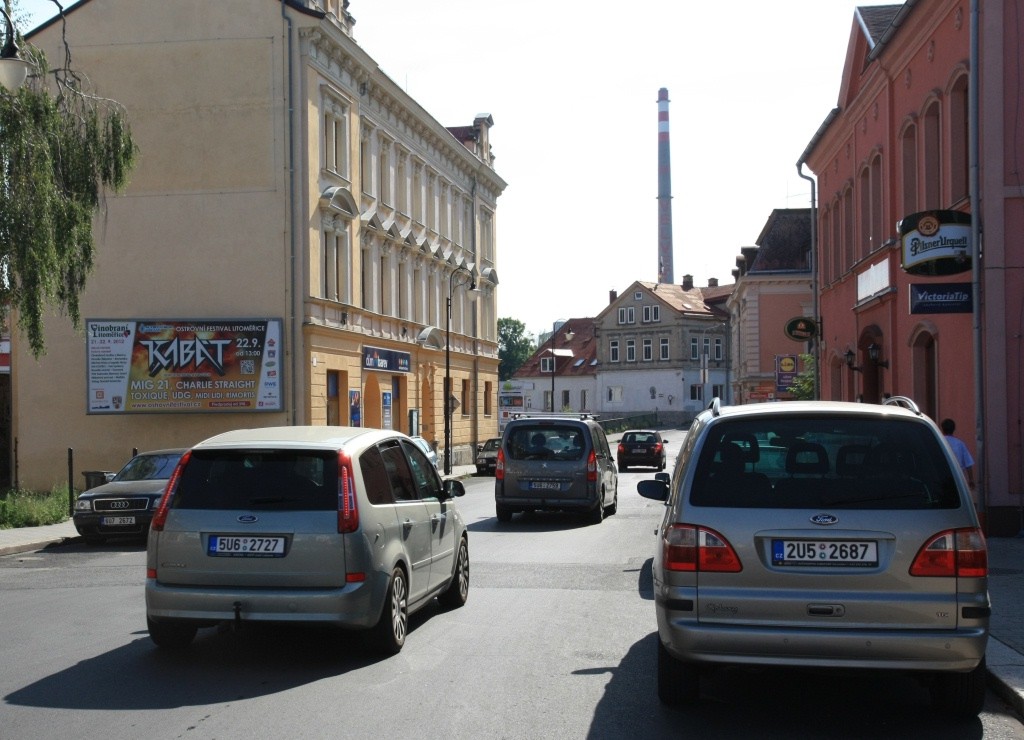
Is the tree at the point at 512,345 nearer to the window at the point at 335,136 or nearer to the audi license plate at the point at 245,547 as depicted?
the window at the point at 335,136

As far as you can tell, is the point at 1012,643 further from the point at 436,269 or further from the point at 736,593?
the point at 436,269

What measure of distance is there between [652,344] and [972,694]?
92.7 metres

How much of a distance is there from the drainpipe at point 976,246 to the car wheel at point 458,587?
27.4 feet

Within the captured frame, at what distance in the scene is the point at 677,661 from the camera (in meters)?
6.62

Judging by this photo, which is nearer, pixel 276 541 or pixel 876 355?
pixel 276 541

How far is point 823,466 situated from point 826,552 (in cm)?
48

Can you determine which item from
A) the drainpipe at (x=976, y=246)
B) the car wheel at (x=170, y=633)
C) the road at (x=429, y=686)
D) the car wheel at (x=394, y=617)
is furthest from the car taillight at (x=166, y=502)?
the drainpipe at (x=976, y=246)

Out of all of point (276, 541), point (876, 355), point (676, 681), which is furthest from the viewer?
point (876, 355)

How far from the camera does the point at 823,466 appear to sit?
6320 millimetres

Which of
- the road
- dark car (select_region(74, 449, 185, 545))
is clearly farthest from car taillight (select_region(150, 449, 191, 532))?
dark car (select_region(74, 449, 185, 545))

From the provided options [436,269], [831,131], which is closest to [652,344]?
[436,269]

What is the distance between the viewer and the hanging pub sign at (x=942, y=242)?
1628 centimetres

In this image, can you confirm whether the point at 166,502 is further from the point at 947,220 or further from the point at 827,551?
the point at 947,220

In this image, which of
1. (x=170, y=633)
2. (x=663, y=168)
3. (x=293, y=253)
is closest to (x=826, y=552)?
(x=170, y=633)
